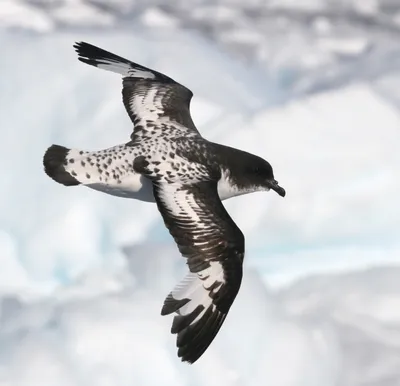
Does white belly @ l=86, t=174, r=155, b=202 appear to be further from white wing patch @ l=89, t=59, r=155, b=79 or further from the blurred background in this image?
the blurred background

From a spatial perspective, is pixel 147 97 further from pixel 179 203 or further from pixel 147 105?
pixel 179 203

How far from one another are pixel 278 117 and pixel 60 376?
16385 millimetres

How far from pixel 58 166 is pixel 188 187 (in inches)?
58.3

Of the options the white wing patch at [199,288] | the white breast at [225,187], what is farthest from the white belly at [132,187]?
the white wing patch at [199,288]

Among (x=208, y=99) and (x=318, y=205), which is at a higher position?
(x=208, y=99)

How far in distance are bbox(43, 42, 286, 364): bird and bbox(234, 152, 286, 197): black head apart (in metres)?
0.01

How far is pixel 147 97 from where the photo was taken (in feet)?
38.5

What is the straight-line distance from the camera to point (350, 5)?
58.3 m

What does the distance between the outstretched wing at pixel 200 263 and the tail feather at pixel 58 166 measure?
1.01 m

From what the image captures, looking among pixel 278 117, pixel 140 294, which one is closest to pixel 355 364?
pixel 140 294

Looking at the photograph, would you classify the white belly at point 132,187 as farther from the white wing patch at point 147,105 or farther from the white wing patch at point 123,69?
the white wing patch at point 123,69

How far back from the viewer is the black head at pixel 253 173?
395 inches

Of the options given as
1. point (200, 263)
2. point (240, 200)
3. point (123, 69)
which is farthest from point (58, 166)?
point (240, 200)

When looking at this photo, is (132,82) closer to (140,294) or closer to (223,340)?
(140,294)
